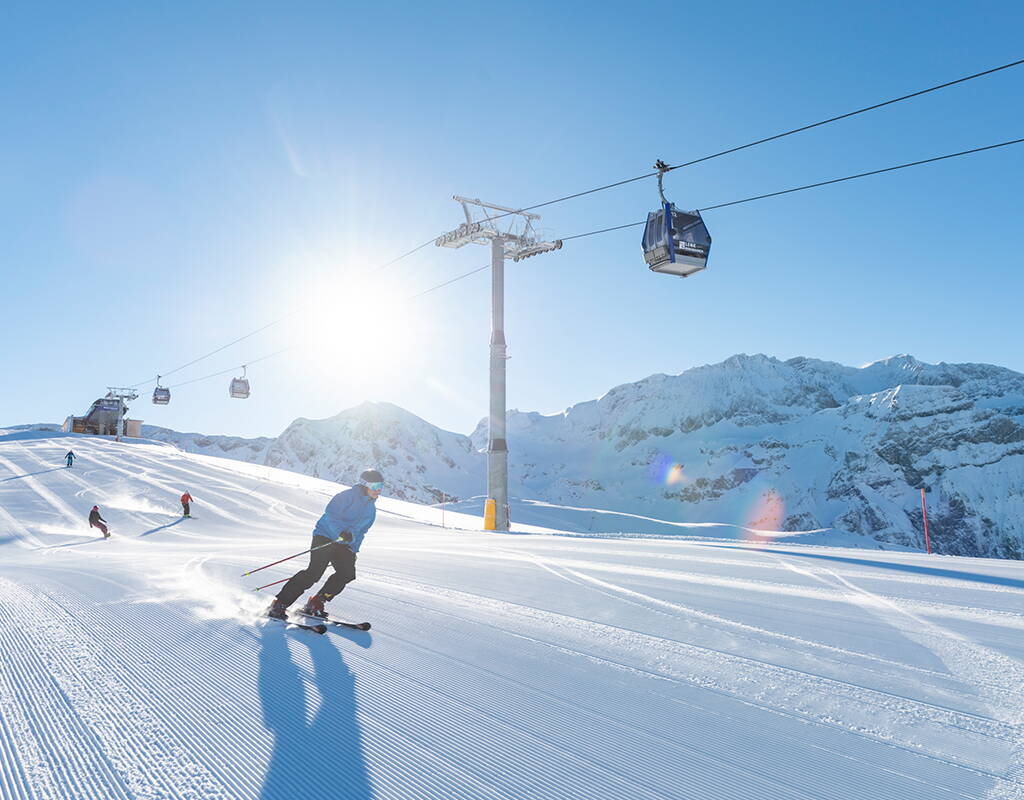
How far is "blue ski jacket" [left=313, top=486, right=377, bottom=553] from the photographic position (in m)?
5.91

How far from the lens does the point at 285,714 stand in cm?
349

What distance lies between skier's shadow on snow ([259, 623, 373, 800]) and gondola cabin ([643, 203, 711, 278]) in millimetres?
10494

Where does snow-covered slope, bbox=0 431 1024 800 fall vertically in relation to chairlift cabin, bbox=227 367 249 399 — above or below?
below

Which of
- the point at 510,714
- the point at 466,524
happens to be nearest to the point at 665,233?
the point at 510,714

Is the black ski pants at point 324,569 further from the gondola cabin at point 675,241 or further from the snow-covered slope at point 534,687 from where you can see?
the gondola cabin at point 675,241

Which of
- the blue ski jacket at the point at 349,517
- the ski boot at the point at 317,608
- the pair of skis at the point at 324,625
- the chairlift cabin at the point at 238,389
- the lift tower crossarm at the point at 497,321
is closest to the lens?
the pair of skis at the point at 324,625

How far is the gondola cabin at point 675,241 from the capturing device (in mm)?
12844

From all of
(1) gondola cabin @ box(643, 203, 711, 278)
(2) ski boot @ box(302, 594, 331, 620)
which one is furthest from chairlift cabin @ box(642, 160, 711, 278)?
(2) ski boot @ box(302, 594, 331, 620)

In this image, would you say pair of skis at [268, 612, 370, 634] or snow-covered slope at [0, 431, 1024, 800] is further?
pair of skis at [268, 612, 370, 634]

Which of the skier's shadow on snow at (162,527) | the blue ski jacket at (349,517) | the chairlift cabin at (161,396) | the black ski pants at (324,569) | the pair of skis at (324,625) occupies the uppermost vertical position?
the chairlift cabin at (161,396)

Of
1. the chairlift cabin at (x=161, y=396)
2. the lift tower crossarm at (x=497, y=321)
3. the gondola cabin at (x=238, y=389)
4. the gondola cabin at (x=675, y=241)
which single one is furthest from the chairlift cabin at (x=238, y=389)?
the gondola cabin at (x=675, y=241)

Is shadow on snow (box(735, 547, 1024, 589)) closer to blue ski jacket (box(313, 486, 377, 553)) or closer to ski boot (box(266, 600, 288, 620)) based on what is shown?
blue ski jacket (box(313, 486, 377, 553))

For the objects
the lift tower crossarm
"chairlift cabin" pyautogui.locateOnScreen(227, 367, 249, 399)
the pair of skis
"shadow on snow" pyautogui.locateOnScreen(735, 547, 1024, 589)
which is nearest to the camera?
the pair of skis

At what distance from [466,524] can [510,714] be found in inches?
817
